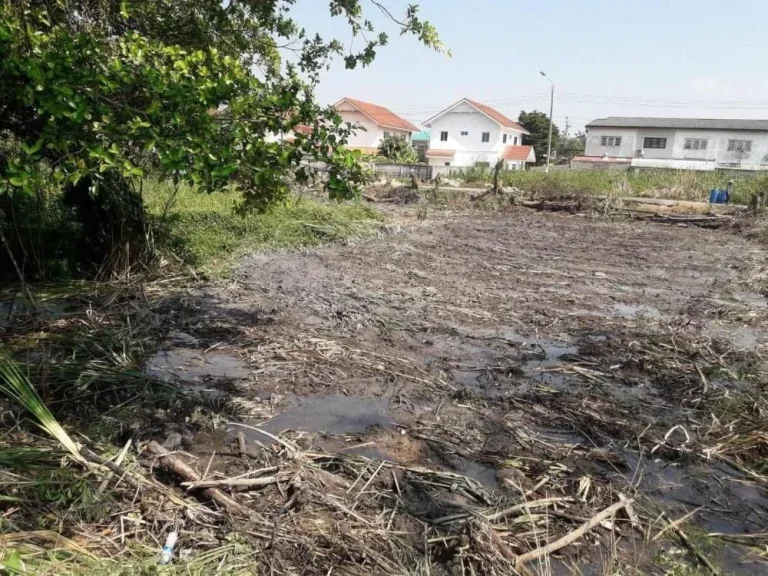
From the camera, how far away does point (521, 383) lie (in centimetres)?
481

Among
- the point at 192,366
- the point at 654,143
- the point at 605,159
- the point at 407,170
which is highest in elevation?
the point at 654,143

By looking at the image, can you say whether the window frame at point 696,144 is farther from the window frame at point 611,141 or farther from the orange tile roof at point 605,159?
the window frame at point 611,141

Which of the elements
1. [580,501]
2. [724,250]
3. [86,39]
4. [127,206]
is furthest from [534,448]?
[724,250]

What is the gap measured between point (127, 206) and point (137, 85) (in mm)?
4313

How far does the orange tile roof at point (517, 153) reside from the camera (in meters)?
43.3

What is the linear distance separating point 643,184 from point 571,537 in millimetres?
20514

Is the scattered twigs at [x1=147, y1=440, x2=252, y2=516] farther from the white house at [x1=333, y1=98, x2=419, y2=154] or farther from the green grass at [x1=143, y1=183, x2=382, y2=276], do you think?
the white house at [x1=333, y1=98, x2=419, y2=154]

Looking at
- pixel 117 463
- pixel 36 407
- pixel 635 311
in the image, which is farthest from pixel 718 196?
pixel 36 407

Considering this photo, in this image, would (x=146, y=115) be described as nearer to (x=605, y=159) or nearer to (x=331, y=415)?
(x=331, y=415)

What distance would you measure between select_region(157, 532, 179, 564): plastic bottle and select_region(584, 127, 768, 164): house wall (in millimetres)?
46516

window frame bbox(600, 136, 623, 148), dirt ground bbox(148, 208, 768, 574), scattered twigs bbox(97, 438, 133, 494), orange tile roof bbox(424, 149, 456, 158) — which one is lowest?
dirt ground bbox(148, 208, 768, 574)

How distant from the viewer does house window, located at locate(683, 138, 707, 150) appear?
41562 mm

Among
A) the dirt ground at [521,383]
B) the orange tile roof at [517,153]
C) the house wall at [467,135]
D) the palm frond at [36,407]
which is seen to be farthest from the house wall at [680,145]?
the palm frond at [36,407]

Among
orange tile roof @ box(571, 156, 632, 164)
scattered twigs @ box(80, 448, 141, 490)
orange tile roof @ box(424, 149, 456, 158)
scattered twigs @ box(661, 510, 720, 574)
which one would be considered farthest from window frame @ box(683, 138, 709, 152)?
scattered twigs @ box(80, 448, 141, 490)
